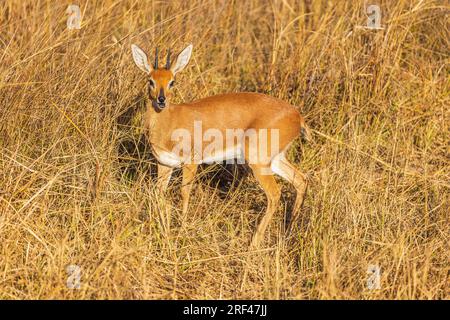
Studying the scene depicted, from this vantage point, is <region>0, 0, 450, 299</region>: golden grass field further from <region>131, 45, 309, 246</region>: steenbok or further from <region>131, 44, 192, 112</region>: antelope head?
<region>131, 44, 192, 112</region>: antelope head

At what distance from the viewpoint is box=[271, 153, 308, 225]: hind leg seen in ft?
21.7

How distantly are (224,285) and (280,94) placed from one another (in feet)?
8.73

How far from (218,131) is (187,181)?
0.51m

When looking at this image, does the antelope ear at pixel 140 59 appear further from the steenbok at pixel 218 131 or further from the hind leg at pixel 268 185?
the hind leg at pixel 268 185

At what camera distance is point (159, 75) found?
6.45 metres

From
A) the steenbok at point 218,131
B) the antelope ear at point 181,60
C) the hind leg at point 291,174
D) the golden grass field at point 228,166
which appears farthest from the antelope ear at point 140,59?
the hind leg at point 291,174

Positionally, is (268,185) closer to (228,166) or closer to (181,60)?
(228,166)

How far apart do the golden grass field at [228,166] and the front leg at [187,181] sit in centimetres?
13

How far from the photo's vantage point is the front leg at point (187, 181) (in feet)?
21.3

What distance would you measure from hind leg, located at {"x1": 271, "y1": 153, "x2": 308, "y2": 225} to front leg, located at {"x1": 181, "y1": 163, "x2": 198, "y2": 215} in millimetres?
707

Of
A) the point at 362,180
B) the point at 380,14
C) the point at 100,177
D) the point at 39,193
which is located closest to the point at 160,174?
the point at 100,177

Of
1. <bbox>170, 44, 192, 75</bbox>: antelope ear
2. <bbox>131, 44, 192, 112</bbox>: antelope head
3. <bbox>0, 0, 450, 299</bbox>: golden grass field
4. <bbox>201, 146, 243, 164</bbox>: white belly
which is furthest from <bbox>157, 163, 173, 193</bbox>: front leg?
<bbox>170, 44, 192, 75</bbox>: antelope ear

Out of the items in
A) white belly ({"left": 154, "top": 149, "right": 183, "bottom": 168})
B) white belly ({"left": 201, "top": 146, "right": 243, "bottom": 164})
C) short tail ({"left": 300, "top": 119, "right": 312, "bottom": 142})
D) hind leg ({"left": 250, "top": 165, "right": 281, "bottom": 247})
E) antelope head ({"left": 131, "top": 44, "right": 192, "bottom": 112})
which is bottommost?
hind leg ({"left": 250, "top": 165, "right": 281, "bottom": 247})

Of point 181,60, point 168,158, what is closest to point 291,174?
point 168,158
